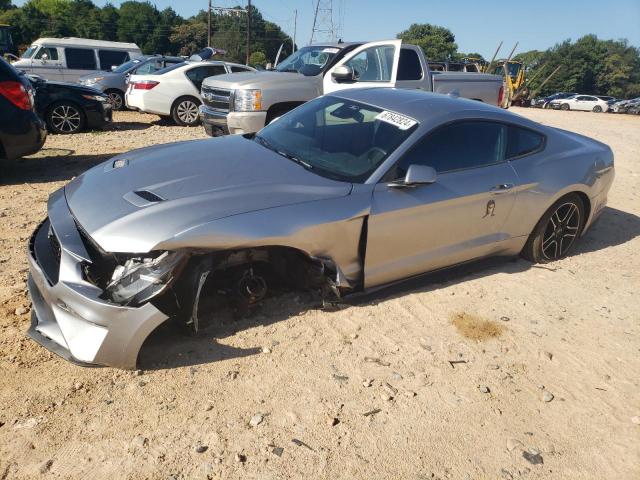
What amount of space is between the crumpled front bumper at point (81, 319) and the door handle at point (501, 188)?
270cm

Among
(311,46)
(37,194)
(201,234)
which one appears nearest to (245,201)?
(201,234)

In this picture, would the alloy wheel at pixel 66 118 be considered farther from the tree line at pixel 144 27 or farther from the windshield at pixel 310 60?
the tree line at pixel 144 27

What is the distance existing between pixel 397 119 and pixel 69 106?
787 cm

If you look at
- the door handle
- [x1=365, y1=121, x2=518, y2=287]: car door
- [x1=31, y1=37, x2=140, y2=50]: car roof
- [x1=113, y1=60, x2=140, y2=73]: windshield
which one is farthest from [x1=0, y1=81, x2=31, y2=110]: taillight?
[x1=31, y1=37, x2=140, y2=50]: car roof

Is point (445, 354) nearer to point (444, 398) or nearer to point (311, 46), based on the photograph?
point (444, 398)

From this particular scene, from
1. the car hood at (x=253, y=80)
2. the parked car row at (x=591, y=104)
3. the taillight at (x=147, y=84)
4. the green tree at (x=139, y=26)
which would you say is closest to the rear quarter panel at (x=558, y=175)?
the car hood at (x=253, y=80)

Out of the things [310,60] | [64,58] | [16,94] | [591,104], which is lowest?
[591,104]

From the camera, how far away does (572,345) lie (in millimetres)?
3621

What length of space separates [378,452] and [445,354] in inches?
41.3

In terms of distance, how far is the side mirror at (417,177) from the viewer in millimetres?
3486

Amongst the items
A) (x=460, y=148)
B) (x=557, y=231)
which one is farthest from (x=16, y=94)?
(x=557, y=231)

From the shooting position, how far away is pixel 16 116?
619cm

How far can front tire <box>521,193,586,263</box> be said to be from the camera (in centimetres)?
471

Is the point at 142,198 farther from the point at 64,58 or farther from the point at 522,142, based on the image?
the point at 64,58
